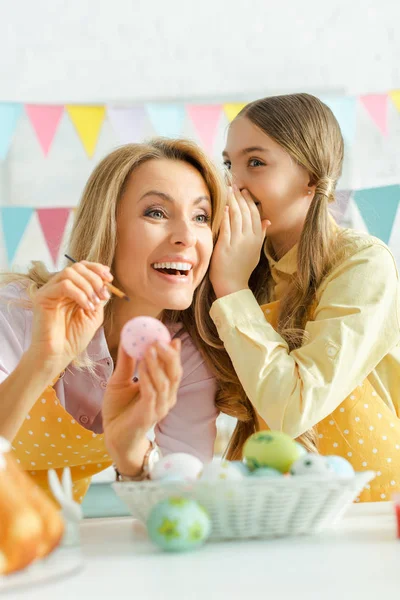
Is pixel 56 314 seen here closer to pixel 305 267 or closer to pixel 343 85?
pixel 305 267

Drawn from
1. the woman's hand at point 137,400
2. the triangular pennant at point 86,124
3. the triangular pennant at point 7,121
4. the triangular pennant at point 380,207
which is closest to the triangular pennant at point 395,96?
the triangular pennant at point 380,207

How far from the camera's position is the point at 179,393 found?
1618mm

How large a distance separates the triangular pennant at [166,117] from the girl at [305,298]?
5.19ft

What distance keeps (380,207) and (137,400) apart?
231 centimetres

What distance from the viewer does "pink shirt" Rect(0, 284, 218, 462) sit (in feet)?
5.02

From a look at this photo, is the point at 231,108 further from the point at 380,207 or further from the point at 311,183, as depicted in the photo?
the point at 311,183

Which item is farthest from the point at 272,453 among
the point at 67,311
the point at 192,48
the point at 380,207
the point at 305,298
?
the point at 192,48

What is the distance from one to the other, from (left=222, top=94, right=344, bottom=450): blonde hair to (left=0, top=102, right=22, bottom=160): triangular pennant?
5.76ft

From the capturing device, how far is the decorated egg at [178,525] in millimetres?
713

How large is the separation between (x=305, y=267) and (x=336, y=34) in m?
2.18

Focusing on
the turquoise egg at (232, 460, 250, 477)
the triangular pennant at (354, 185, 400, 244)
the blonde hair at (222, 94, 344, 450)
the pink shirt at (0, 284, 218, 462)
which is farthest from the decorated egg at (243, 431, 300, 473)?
the triangular pennant at (354, 185, 400, 244)

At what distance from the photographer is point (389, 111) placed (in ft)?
10.8

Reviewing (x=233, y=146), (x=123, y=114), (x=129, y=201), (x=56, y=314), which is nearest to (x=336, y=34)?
(x=123, y=114)

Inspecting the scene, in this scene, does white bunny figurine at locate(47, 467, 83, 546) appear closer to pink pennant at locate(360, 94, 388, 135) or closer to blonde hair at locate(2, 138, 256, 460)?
blonde hair at locate(2, 138, 256, 460)
